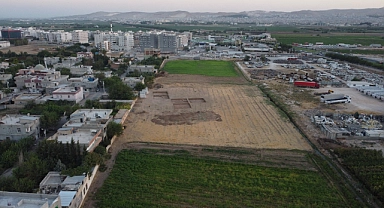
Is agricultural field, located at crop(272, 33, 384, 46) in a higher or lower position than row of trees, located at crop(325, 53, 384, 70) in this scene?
higher

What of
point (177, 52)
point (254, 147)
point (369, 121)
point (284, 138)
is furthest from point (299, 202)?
point (177, 52)

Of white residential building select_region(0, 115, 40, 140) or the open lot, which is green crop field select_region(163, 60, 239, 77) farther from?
white residential building select_region(0, 115, 40, 140)

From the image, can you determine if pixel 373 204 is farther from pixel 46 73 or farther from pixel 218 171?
pixel 46 73

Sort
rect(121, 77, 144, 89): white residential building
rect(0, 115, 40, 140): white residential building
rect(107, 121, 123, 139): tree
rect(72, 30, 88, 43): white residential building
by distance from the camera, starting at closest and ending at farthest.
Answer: rect(0, 115, 40, 140): white residential building, rect(107, 121, 123, 139): tree, rect(121, 77, 144, 89): white residential building, rect(72, 30, 88, 43): white residential building

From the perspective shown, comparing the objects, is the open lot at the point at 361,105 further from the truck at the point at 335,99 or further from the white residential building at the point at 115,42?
the white residential building at the point at 115,42

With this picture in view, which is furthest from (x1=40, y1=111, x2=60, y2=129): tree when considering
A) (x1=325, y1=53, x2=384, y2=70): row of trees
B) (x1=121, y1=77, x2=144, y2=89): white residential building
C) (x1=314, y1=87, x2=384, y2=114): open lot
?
(x1=325, y1=53, x2=384, y2=70): row of trees

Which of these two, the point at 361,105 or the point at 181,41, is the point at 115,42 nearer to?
the point at 181,41
